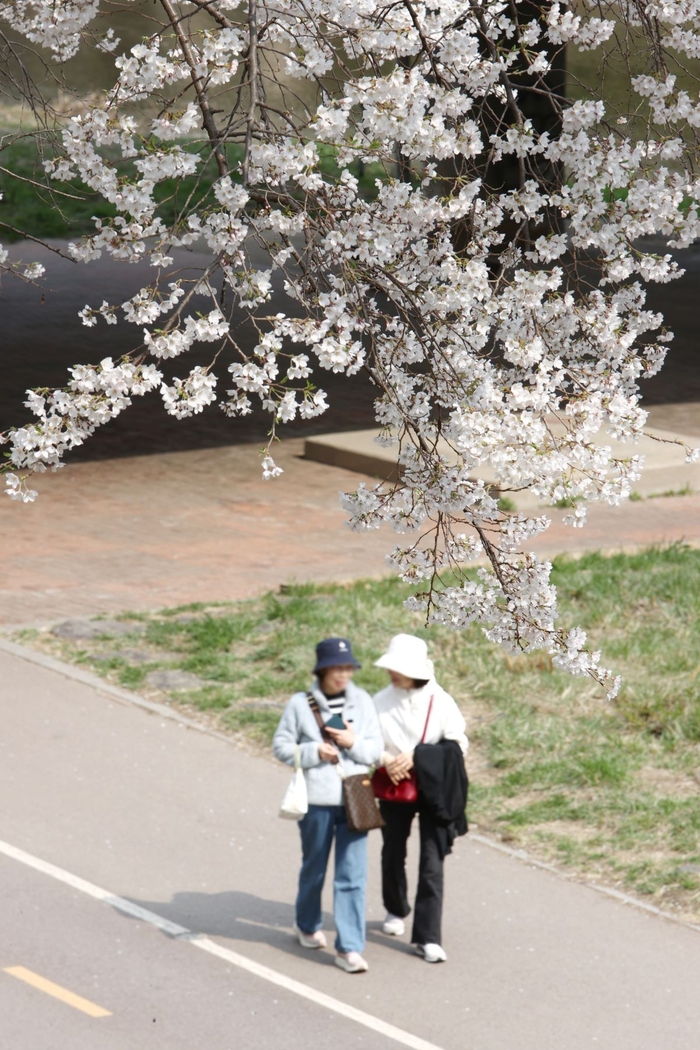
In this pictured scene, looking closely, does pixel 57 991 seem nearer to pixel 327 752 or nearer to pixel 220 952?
pixel 220 952

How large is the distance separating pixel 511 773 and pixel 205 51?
537 cm

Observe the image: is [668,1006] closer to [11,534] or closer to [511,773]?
[511,773]

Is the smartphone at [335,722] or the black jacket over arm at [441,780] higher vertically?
the smartphone at [335,722]

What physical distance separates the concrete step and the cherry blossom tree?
1034 cm

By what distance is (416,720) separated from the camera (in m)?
7.23

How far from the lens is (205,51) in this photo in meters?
5.27

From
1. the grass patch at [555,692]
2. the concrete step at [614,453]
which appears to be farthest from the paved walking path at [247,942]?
the concrete step at [614,453]

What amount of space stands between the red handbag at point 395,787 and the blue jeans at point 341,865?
0.21 m

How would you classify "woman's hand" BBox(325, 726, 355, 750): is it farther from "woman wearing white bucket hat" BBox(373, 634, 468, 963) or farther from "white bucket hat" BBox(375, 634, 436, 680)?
"white bucket hat" BBox(375, 634, 436, 680)

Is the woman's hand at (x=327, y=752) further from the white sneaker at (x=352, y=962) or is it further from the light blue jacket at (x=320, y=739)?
the white sneaker at (x=352, y=962)

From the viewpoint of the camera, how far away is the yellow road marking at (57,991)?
21.8 feet

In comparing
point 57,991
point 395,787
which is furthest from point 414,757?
point 57,991

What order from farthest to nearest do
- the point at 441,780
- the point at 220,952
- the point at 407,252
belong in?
the point at 220,952 → the point at 441,780 → the point at 407,252

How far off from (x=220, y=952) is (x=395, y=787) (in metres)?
1.16
